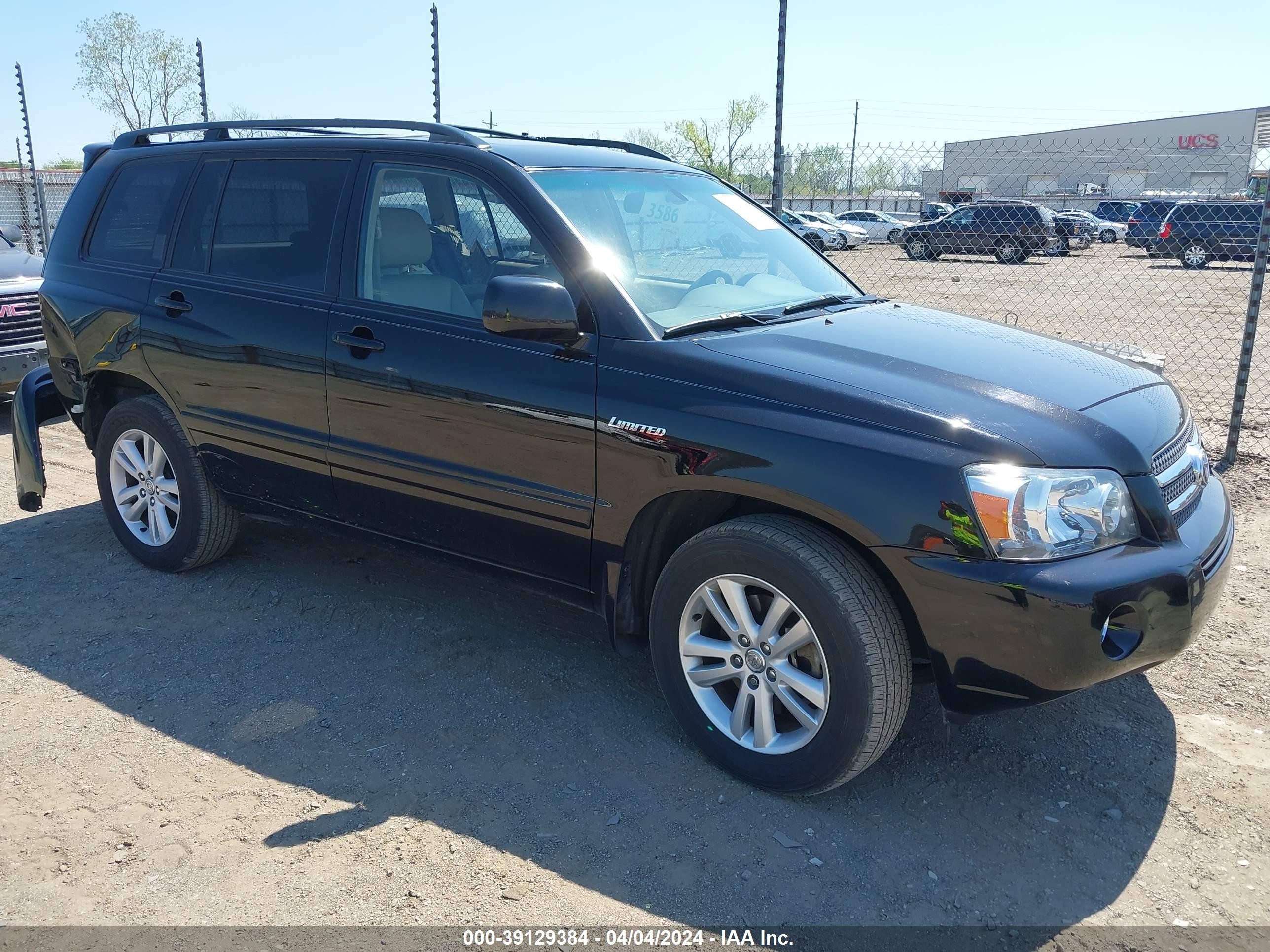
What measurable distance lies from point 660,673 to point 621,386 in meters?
0.94

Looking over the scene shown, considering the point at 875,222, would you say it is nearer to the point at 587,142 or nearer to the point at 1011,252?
the point at 1011,252

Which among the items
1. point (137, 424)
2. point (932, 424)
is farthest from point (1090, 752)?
point (137, 424)

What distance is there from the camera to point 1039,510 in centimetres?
267

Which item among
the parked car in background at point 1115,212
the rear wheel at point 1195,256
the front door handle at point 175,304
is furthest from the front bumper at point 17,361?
the parked car in background at point 1115,212

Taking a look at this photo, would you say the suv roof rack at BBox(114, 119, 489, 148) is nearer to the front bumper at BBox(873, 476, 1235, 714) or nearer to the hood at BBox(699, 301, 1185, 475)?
the hood at BBox(699, 301, 1185, 475)

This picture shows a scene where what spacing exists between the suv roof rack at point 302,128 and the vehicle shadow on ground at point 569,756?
1624 mm

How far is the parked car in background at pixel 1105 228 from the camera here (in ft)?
114

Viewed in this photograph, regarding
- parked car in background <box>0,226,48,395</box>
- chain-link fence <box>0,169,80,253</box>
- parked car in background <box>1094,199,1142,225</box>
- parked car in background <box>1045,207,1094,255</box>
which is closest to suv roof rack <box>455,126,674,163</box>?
parked car in background <box>0,226,48,395</box>

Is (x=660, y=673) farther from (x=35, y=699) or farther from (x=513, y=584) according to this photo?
(x=35, y=699)

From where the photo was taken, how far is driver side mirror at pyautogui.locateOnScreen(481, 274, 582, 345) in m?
3.16

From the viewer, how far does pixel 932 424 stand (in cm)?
277

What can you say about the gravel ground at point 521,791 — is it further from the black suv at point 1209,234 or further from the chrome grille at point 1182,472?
the black suv at point 1209,234

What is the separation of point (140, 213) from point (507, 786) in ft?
10.7

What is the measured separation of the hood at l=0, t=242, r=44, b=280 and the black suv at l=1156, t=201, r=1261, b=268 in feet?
77.6
